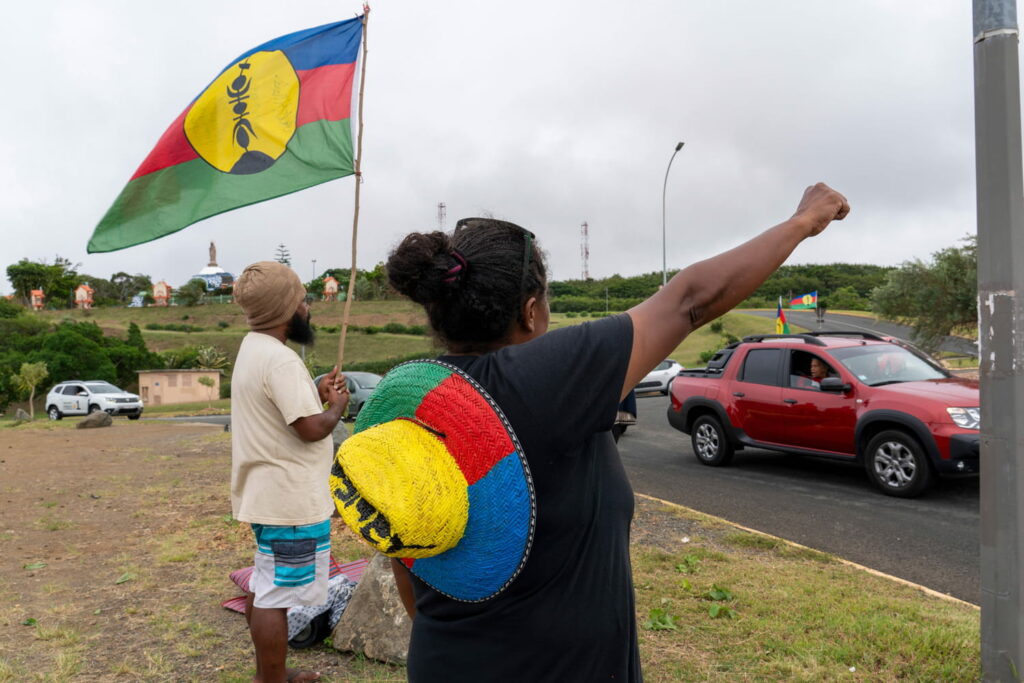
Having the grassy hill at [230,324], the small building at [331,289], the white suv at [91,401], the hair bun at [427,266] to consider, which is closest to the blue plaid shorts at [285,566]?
the hair bun at [427,266]

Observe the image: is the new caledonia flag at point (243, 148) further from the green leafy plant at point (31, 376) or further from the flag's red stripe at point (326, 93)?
the green leafy plant at point (31, 376)

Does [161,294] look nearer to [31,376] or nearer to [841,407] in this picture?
[31,376]

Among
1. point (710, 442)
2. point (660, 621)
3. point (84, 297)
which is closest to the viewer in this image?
point (660, 621)

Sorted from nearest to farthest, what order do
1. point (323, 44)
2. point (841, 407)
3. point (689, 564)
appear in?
1. point (323, 44)
2. point (689, 564)
3. point (841, 407)

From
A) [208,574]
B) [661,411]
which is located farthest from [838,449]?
[661,411]

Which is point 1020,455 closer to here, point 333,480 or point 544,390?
point 544,390

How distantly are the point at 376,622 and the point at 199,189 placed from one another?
258 centimetres

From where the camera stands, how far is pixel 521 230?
1578mm

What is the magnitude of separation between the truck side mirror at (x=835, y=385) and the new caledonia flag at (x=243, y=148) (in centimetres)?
626

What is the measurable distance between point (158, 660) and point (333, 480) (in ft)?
9.99

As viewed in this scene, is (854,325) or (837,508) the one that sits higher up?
(854,325)

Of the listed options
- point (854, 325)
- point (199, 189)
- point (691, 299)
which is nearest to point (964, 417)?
point (199, 189)

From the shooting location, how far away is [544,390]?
134cm

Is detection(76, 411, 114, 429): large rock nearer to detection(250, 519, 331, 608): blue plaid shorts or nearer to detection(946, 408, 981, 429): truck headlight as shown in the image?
detection(250, 519, 331, 608): blue plaid shorts
